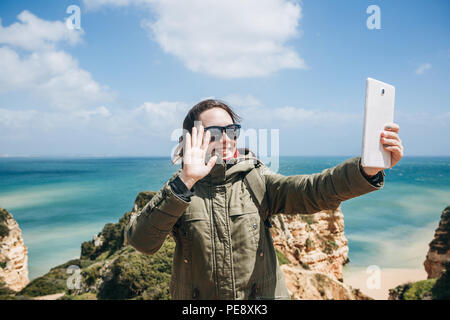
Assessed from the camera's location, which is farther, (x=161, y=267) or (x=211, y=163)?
(x=161, y=267)

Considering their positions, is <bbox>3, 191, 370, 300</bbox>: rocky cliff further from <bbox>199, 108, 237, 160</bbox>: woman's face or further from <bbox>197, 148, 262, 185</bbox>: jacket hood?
<bbox>199, 108, 237, 160</bbox>: woman's face

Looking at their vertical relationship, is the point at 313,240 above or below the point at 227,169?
below

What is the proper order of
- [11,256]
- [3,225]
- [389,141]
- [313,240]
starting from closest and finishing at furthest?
1. [389,141]
2. [313,240]
3. [11,256]
4. [3,225]

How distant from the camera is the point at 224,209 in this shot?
207cm

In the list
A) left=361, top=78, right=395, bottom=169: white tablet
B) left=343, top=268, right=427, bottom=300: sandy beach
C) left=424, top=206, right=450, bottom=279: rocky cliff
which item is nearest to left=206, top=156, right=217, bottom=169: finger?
left=361, top=78, right=395, bottom=169: white tablet

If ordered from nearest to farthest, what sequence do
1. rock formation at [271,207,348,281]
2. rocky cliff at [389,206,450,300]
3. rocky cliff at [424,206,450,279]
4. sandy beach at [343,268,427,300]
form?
rocky cliff at [389,206,450,300] → rock formation at [271,207,348,281] → rocky cliff at [424,206,450,279] → sandy beach at [343,268,427,300]

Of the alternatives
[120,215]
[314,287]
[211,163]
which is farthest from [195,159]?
[120,215]

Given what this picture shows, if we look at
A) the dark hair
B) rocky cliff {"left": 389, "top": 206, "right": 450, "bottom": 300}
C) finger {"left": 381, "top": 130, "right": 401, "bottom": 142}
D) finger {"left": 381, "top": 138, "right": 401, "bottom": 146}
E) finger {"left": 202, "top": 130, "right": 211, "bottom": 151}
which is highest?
the dark hair

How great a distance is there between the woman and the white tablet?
111 mm

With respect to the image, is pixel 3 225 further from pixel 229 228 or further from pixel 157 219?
pixel 229 228

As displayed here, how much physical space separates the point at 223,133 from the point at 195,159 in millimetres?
432

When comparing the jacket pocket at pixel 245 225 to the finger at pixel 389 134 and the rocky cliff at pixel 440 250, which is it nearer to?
the finger at pixel 389 134

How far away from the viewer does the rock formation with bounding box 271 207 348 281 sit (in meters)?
10.6
